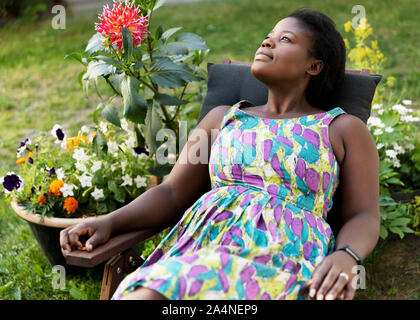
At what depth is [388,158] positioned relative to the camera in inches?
134

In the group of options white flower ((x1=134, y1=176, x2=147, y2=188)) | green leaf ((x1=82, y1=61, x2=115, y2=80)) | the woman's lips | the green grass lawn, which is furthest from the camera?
the green grass lawn

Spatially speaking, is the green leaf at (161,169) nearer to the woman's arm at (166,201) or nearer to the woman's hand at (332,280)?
the woman's arm at (166,201)

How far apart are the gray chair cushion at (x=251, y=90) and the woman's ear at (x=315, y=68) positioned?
0.22 meters

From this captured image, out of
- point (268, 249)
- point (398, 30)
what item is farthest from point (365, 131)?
point (398, 30)

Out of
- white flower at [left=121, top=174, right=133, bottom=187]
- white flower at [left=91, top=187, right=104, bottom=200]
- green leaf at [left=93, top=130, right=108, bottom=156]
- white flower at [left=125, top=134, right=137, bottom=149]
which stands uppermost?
green leaf at [left=93, top=130, right=108, bottom=156]

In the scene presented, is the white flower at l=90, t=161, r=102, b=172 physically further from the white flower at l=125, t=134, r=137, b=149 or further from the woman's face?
the woman's face

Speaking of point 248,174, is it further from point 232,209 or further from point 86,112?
point 86,112

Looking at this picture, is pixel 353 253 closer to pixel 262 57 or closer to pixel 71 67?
pixel 262 57

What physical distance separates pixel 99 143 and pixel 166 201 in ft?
2.54

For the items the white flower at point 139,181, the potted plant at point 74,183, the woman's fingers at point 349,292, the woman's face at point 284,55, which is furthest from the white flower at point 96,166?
the woman's fingers at point 349,292

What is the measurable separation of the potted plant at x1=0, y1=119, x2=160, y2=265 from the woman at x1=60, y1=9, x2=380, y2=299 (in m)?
0.75

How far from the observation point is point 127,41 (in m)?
2.57

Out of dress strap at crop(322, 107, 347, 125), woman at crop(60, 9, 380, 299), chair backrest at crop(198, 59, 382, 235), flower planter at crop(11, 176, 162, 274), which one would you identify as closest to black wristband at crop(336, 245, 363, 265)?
woman at crop(60, 9, 380, 299)

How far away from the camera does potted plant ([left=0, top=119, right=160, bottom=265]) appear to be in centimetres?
298
